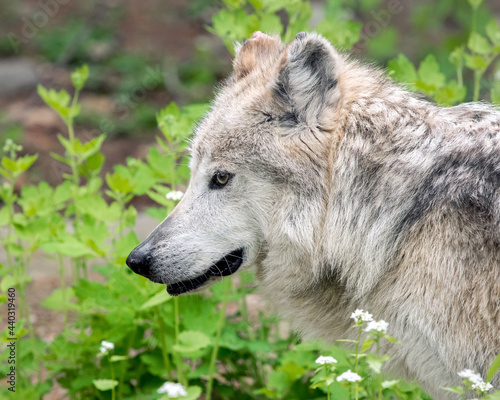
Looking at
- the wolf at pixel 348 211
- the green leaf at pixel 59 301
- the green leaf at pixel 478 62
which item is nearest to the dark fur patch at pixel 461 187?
the wolf at pixel 348 211

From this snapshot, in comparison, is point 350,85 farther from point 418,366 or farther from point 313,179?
point 418,366

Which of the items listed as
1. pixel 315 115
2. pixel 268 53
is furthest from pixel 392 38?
pixel 315 115

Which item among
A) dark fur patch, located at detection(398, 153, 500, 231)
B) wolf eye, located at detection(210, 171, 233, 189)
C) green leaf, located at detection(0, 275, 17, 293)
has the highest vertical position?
dark fur patch, located at detection(398, 153, 500, 231)

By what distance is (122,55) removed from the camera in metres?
10.9

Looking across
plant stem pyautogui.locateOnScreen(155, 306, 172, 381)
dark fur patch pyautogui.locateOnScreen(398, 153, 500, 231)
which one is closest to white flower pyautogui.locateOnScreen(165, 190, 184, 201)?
plant stem pyautogui.locateOnScreen(155, 306, 172, 381)

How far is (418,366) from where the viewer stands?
3094 millimetres

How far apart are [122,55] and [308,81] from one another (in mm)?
7988

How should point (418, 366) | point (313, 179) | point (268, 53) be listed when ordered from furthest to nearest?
1. point (268, 53)
2. point (313, 179)
3. point (418, 366)

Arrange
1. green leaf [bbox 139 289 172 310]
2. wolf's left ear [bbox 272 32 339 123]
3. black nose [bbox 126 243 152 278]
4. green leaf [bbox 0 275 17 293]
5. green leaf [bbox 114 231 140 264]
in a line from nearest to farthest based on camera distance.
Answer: wolf's left ear [bbox 272 32 339 123] → black nose [bbox 126 243 152 278] → green leaf [bbox 139 289 172 310] → green leaf [bbox 114 231 140 264] → green leaf [bbox 0 275 17 293]

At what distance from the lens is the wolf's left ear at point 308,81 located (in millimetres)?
3416

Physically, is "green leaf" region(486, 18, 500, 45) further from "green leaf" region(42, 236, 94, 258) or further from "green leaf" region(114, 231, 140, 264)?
"green leaf" region(42, 236, 94, 258)

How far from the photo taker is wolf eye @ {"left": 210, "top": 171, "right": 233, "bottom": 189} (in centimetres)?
358

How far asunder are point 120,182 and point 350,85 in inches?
59.7

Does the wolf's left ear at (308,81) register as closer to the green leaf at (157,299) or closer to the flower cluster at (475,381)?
the green leaf at (157,299)
